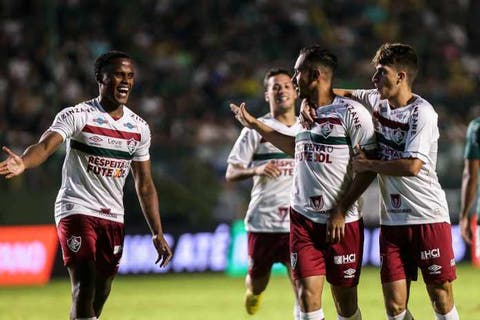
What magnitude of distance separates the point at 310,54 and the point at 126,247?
1054 centimetres

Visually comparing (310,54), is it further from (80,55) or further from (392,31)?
(392,31)

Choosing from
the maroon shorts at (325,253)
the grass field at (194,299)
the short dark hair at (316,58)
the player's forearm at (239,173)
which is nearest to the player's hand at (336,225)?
the maroon shorts at (325,253)

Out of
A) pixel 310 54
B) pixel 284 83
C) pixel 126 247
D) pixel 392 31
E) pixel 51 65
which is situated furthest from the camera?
pixel 392 31

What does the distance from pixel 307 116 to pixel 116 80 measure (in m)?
1.57

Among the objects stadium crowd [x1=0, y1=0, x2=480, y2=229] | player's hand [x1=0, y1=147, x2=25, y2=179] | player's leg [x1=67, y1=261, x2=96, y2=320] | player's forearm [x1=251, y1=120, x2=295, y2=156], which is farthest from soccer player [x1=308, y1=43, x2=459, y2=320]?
stadium crowd [x1=0, y1=0, x2=480, y2=229]

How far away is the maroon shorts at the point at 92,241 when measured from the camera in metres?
8.64

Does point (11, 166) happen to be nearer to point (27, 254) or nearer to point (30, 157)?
point (30, 157)

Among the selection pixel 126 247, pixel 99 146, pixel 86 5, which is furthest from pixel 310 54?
pixel 86 5

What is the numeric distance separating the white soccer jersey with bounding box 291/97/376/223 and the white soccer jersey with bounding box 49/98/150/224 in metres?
1.48

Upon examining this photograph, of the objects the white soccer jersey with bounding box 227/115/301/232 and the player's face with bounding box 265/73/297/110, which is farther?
the white soccer jersey with bounding box 227/115/301/232

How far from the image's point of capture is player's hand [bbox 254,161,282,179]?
11.0m

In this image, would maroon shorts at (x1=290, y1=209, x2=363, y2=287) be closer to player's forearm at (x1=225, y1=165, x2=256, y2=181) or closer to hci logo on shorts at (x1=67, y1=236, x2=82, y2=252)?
hci logo on shorts at (x1=67, y1=236, x2=82, y2=252)

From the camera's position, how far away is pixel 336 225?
27.3 ft

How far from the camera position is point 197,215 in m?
18.8
